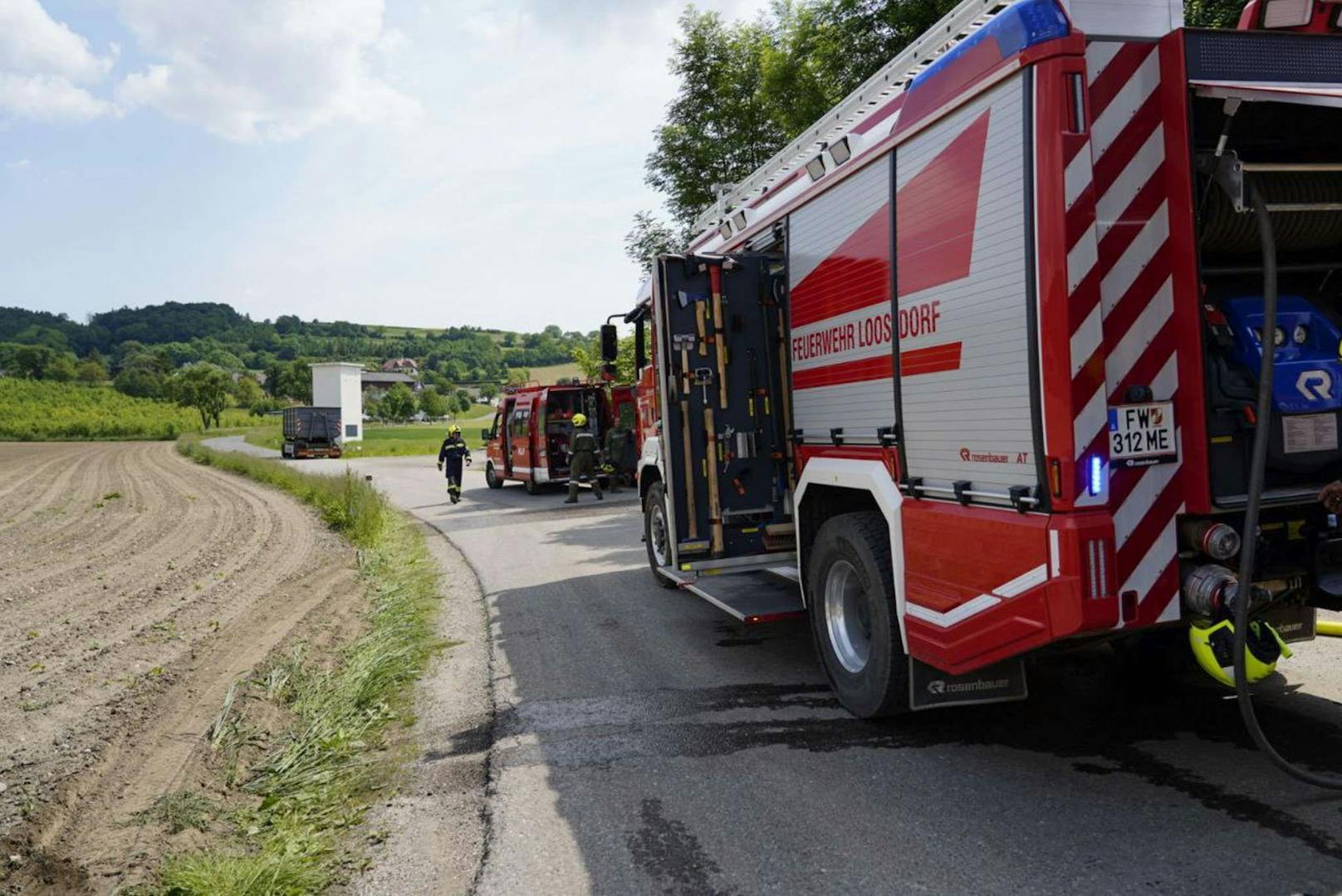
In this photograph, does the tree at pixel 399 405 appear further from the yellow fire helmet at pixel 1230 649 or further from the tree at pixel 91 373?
the yellow fire helmet at pixel 1230 649

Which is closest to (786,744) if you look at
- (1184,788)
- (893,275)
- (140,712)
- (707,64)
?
(1184,788)

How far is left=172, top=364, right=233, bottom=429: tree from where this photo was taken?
273 ft

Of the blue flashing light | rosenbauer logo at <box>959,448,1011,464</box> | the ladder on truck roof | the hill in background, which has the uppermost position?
the hill in background

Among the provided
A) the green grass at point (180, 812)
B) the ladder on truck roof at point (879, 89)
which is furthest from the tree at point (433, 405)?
the green grass at point (180, 812)

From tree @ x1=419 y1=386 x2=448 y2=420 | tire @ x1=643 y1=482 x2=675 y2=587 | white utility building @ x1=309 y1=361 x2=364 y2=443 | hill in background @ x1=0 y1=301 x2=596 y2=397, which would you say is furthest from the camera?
hill in background @ x1=0 y1=301 x2=596 y2=397

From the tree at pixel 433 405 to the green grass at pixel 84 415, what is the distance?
20.7 m

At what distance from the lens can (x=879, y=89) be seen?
5.32 meters

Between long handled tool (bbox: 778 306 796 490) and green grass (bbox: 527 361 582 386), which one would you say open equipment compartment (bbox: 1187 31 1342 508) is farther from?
green grass (bbox: 527 361 582 386)

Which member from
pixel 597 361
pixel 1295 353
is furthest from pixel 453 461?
pixel 1295 353

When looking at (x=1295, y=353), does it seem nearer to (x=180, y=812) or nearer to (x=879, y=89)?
(x=879, y=89)

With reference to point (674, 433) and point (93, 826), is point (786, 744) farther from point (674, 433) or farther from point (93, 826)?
point (93, 826)

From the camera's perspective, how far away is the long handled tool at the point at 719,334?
6.71m

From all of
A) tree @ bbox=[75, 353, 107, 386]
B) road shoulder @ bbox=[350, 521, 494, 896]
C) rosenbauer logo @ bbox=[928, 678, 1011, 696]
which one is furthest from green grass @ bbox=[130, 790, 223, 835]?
tree @ bbox=[75, 353, 107, 386]

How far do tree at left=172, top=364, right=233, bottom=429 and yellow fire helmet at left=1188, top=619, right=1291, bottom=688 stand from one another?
288 ft
